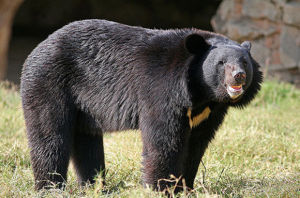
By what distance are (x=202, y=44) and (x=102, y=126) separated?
3.86ft

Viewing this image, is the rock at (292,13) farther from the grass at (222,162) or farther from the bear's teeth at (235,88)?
the bear's teeth at (235,88)

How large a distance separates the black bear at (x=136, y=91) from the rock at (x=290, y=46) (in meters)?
6.24

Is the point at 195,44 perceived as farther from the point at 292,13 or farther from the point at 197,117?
the point at 292,13

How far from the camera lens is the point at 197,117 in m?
4.21

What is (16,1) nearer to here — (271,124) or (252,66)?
(271,124)

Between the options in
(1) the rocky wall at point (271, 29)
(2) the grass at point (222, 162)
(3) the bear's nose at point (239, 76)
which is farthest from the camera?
(1) the rocky wall at point (271, 29)

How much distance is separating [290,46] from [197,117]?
668 centimetres

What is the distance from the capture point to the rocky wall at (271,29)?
402 inches

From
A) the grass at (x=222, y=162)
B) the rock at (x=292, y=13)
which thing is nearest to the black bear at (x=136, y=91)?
the grass at (x=222, y=162)

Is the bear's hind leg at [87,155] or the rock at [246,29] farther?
the rock at [246,29]

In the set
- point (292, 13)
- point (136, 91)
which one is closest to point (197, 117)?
point (136, 91)

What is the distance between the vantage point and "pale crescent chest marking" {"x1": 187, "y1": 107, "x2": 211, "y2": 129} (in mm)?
4125

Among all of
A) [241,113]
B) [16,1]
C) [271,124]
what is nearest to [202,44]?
[271,124]

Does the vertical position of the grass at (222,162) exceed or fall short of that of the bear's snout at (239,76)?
it falls short
